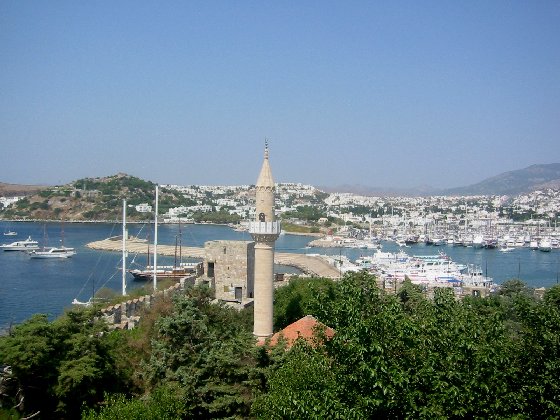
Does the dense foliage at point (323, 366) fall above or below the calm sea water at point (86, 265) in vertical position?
above

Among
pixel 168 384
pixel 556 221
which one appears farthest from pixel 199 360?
pixel 556 221

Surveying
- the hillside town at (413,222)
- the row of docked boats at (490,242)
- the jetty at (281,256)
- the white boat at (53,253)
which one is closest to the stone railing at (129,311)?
the jetty at (281,256)

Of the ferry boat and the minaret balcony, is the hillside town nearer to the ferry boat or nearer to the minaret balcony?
the ferry boat

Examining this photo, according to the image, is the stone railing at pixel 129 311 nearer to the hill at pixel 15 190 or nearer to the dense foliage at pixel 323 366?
the dense foliage at pixel 323 366

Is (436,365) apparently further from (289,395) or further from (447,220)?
(447,220)

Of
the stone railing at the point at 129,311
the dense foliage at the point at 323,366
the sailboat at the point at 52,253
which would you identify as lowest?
the sailboat at the point at 52,253

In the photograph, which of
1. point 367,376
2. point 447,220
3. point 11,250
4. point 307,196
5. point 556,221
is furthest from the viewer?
point 307,196
